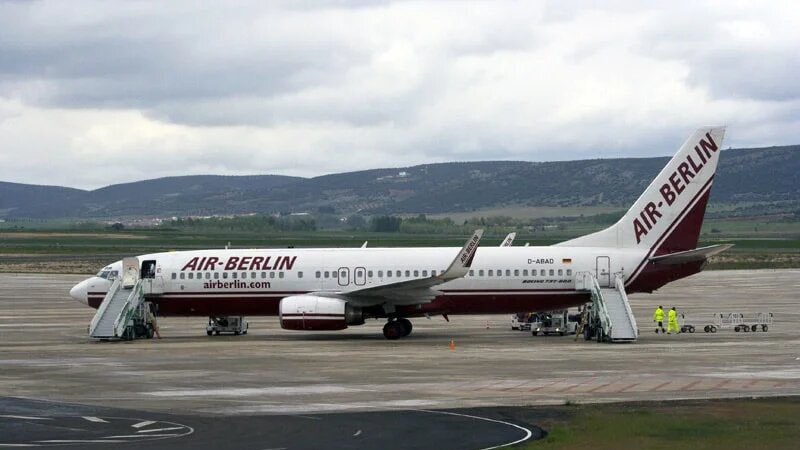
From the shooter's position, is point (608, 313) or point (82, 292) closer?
point (608, 313)

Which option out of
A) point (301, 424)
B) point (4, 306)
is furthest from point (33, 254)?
point (301, 424)

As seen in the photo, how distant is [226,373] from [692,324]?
28327mm

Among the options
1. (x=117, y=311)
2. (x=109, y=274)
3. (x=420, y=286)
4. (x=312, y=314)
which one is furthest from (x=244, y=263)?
(x=420, y=286)

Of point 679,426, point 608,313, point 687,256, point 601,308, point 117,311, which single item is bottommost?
point 679,426

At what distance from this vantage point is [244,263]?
179ft

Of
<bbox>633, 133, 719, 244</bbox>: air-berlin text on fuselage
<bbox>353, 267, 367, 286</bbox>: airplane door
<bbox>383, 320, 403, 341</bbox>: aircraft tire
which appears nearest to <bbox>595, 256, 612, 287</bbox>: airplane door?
<bbox>633, 133, 719, 244</bbox>: air-berlin text on fuselage

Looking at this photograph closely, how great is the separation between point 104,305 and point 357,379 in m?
20.6

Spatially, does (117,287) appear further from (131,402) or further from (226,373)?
(131,402)

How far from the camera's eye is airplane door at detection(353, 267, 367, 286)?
5356cm

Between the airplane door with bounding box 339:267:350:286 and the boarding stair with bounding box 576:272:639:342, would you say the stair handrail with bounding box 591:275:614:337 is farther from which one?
the airplane door with bounding box 339:267:350:286

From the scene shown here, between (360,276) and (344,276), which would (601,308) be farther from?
(344,276)

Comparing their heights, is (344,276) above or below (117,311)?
above

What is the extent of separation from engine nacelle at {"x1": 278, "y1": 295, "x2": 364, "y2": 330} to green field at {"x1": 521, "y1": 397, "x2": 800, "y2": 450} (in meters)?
22.6

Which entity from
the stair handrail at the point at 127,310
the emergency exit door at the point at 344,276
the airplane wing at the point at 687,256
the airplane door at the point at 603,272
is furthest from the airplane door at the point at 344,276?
the airplane wing at the point at 687,256
